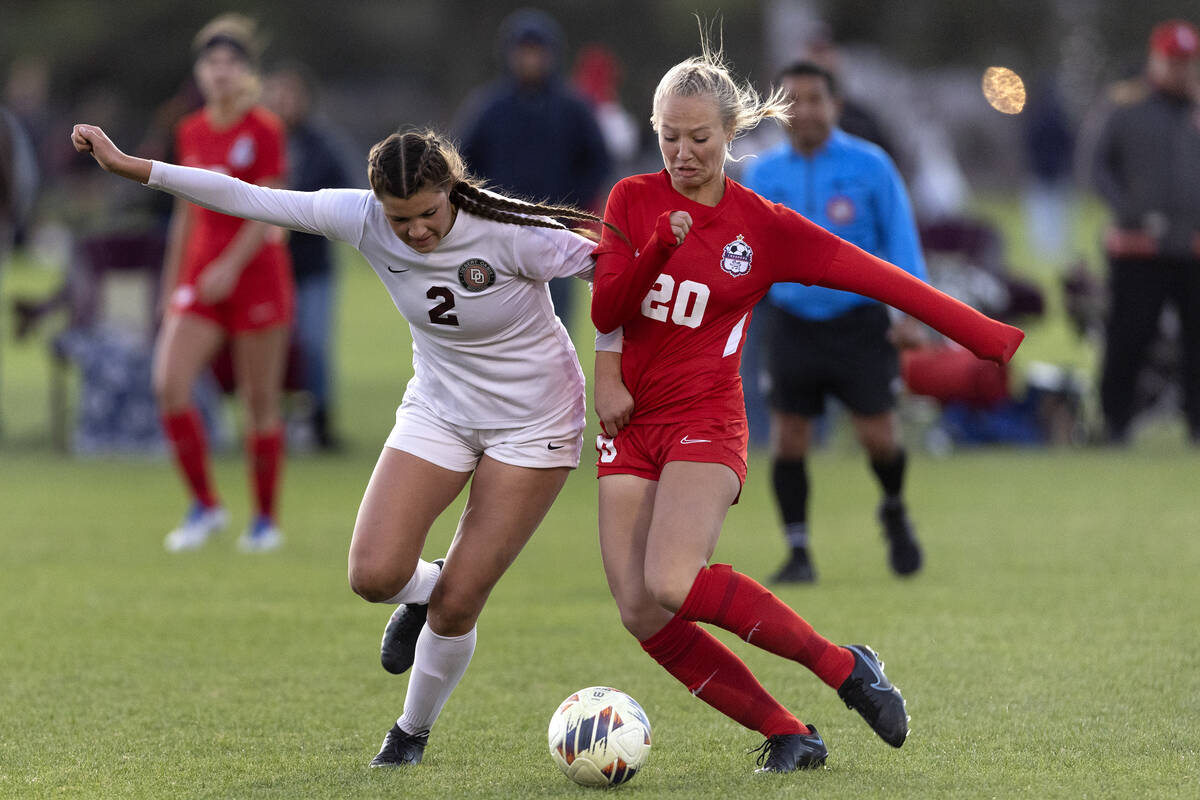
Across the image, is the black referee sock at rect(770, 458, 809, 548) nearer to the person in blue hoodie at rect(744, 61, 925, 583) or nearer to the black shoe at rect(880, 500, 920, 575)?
the person in blue hoodie at rect(744, 61, 925, 583)

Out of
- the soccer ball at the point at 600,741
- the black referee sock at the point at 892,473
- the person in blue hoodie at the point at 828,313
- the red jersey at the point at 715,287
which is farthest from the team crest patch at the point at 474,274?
the black referee sock at the point at 892,473

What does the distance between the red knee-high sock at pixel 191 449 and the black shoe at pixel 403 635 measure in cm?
382

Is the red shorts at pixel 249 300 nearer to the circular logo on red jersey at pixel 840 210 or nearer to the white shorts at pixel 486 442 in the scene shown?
the circular logo on red jersey at pixel 840 210

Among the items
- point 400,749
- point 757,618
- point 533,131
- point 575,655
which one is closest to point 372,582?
point 400,749

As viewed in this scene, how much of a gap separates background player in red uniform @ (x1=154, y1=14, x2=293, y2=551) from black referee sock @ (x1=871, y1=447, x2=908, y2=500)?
3.13 metres

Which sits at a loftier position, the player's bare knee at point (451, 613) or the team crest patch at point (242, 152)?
the team crest patch at point (242, 152)

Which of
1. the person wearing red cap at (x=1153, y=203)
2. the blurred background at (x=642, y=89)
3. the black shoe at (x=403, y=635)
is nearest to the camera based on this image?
the black shoe at (x=403, y=635)

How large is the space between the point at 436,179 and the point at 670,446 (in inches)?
38.8

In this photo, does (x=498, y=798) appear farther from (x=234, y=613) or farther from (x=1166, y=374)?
(x=1166, y=374)

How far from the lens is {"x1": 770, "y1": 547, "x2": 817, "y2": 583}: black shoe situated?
7.73 m

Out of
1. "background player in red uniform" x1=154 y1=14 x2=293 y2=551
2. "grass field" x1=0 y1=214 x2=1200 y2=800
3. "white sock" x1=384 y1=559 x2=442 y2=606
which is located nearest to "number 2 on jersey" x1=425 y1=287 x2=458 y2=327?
"white sock" x1=384 y1=559 x2=442 y2=606

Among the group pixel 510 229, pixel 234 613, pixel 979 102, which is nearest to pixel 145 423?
pixel 234 613

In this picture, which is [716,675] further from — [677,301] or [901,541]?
[901,541]

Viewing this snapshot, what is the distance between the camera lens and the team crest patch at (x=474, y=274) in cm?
481
